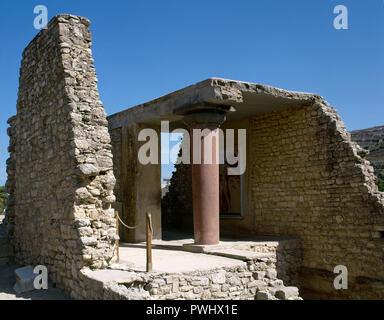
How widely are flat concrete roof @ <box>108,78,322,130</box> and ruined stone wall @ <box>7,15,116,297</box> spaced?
91.1 inches

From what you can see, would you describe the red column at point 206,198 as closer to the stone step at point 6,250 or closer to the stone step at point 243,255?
the stone step at point 243,255

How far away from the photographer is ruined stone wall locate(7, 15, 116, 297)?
21.1 ft

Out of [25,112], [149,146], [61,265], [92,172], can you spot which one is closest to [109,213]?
[92,172]

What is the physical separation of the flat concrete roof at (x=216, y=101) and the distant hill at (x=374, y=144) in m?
12.3

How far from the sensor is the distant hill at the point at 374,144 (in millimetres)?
20953

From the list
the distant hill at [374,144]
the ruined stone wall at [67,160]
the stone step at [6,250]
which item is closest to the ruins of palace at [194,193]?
the ruined stone wall at [67,160]

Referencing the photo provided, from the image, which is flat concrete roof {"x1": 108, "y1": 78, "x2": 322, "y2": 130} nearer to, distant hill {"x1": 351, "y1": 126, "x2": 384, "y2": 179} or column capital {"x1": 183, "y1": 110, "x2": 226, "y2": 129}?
column capital {"x1": 183, "y1": 110, "x2": 226, "y2": 129}

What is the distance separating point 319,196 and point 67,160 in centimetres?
598

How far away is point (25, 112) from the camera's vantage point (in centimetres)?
868

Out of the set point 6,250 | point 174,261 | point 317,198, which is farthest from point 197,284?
point 6,250

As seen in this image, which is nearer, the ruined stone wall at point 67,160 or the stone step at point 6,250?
the ruined stone wall at point 67,160
